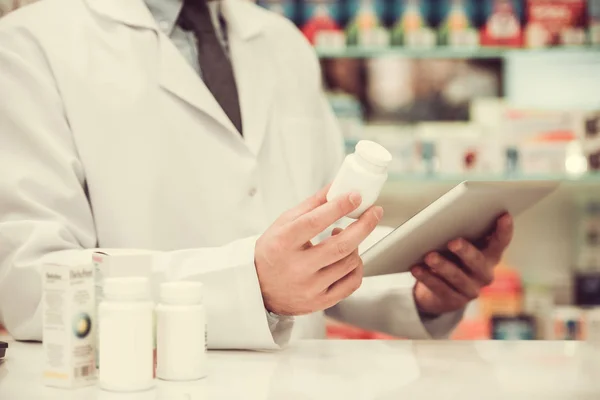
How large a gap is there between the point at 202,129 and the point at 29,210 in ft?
1.25

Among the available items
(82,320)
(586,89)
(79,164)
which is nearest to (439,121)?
(586,89)

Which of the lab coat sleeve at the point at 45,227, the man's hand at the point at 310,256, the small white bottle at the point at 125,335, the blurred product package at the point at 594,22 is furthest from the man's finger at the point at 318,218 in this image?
the blurred product package at the point at 594,22

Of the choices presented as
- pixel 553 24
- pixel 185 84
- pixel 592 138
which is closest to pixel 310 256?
pixel 185 84

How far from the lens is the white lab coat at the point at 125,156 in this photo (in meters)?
1.29

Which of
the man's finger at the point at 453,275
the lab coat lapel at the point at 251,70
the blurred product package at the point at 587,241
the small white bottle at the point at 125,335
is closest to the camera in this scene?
the small white bottle at the point at 125,335

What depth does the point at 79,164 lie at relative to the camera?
140cm

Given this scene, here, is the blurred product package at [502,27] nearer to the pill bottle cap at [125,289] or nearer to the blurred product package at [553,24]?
the blurred product package at [553,24]

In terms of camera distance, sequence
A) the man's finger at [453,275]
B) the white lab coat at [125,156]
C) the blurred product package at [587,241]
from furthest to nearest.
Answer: the blurred product package at [587,241] → the man's finger at [453,275] → the white lab coat at [125,156]

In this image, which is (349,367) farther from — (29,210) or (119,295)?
(29,210)

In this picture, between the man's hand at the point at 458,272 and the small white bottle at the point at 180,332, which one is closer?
the small white bottle at the point at 180,332

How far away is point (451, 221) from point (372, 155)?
28cm

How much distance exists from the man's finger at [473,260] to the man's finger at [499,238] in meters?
0.01

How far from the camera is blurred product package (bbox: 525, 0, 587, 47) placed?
2.92 m

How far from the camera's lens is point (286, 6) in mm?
2953
